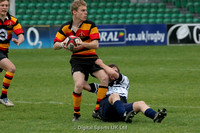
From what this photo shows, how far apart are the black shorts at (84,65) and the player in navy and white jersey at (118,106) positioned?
7 centimetres

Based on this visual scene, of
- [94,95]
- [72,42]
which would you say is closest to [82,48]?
[72,42]

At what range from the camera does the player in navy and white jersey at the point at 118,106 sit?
7.07 meters

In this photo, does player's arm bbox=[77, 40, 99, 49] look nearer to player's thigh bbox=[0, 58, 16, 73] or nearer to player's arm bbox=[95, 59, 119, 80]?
player's arm bbox=[95, 59, 119, 80]

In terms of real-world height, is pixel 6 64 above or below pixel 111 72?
below

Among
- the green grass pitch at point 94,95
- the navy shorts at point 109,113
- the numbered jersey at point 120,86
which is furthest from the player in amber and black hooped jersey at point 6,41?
the navy shorts at point 109,113

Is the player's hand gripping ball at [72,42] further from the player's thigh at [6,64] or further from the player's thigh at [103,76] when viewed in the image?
the player's thigh at [6,64]

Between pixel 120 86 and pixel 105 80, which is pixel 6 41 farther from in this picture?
pixel 120 86

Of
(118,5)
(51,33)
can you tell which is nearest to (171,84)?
(51,33)

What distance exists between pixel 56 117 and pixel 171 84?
5.57m

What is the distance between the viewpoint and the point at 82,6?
7.80 meters

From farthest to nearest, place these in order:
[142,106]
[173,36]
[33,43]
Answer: [173,36] → [33,43] → [142,106]

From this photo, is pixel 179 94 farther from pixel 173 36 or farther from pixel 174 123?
pixel 173 36

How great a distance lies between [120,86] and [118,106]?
0.83 metres

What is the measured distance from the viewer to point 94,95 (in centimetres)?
1138
